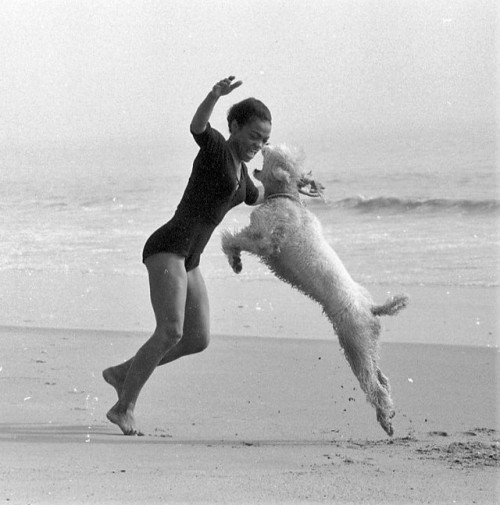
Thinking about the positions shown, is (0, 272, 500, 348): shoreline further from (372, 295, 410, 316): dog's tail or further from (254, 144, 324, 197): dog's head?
(254, 144, 324, 197): dog's head

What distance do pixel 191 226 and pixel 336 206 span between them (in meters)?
12.9

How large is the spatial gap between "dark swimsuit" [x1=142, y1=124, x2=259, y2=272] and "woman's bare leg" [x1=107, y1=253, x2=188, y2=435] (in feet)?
0.21

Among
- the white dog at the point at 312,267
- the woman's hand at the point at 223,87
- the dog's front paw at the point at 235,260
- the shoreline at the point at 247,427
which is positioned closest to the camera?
the shoreline at the point at 247,427

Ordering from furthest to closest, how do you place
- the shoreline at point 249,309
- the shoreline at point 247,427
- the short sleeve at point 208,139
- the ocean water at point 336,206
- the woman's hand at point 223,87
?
the ocean water at point 336,206
the shoreline at point 249,309
the short sleeve at point 208,139
the woman's hand at point 223,87
the shoreline at point 247,427

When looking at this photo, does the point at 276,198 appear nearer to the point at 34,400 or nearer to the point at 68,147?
the point at 34,400

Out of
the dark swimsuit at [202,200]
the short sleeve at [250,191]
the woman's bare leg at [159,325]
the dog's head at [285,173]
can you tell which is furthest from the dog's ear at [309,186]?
the woman's bare leg at [159,325]

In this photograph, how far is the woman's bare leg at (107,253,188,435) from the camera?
15.0ft

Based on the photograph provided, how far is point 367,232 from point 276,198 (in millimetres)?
9739

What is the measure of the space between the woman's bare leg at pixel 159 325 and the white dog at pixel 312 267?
0.33 m

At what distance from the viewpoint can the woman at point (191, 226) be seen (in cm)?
458

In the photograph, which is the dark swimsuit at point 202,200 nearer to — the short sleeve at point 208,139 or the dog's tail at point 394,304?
the short sleeve at point 208,139

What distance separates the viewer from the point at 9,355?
6398mm

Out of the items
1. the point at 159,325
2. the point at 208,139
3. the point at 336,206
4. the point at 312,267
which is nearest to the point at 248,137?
the point at 208,139

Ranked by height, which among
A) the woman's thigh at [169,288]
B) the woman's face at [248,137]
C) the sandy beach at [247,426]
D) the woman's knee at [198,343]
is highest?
the woman's face at [248,137]
